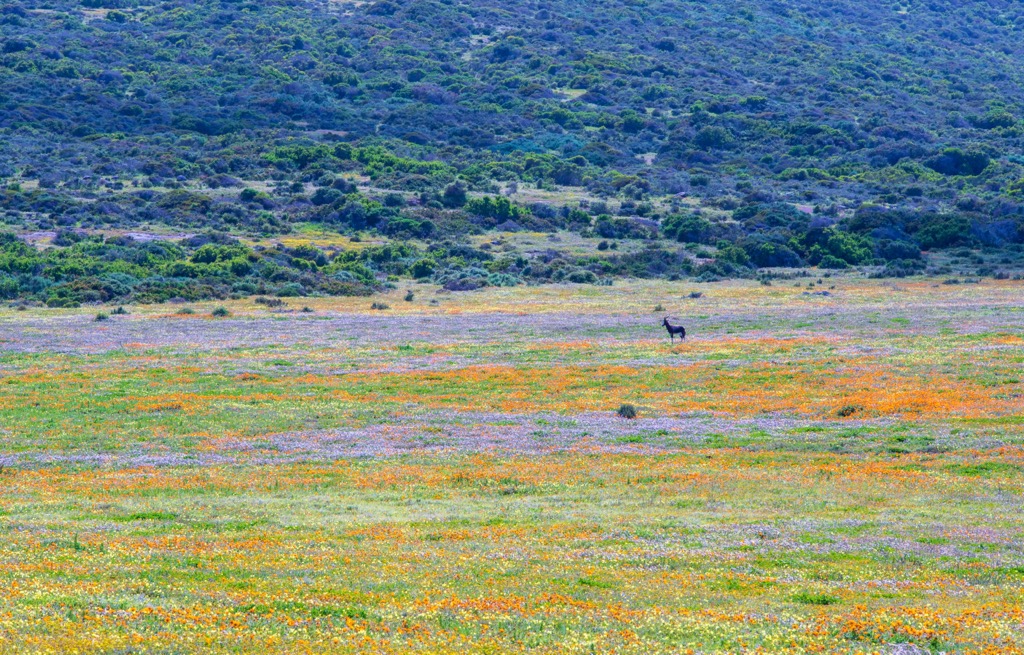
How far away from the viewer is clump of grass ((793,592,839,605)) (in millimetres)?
13164

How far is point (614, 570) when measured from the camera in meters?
14.8

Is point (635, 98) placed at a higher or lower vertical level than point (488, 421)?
lower

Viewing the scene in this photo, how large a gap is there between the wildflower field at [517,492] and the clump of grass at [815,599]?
4cm

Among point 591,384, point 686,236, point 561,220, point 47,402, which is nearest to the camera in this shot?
point 47,402

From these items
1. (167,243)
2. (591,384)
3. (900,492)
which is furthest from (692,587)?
(167,243)

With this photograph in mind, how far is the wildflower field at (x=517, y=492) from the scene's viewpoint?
11828 mm

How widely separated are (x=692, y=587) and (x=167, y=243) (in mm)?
76060

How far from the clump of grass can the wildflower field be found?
0.12 ft

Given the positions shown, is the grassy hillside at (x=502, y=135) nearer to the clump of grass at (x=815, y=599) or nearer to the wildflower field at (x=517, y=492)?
the wildflower field at (x=517, y=492)

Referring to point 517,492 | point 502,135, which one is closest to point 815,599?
point 517,492

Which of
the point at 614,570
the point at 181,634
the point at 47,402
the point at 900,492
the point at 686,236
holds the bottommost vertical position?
the point at 686,236

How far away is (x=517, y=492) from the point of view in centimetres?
2195

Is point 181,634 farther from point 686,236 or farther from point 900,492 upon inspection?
point 686,236

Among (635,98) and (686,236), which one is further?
(635,98)
